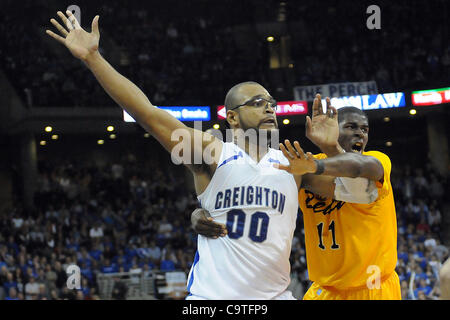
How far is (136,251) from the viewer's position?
57.4ft

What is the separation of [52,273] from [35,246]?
7.25 feet

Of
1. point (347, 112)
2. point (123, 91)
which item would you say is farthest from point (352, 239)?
point (123, 91)

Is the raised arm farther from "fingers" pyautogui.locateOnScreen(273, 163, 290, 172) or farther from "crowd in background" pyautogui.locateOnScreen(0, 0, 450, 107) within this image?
"crowd in background" pyautogui.locateOnScreen(0, 0, 450, 107)

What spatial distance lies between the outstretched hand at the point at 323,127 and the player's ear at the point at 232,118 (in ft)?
1.57

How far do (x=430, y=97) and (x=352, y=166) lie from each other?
18.3 m

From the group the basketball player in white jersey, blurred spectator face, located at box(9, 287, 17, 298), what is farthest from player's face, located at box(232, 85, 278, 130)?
blurred spectator face, located at box(9, 287, 17, 298)

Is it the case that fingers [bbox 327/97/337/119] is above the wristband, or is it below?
above

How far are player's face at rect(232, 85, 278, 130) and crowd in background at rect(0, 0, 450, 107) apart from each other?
17.6m

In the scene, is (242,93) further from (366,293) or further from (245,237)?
(366,293)

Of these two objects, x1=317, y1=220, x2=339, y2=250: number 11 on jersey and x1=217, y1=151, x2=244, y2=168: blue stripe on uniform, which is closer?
x1=217, y1=151, x2=244, y2=168: blue stripe on uniform

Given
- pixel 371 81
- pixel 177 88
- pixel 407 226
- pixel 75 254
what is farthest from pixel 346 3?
pixel 75 254

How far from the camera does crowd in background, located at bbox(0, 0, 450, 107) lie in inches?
874

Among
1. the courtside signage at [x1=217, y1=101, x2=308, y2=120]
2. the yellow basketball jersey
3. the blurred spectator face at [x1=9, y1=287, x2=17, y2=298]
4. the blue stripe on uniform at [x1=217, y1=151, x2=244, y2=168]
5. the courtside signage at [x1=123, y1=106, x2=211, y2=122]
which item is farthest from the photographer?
the courtside signage at [x1=217, y1=101, x2=308, y2=120]

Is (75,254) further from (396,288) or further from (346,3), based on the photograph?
(346,3)
